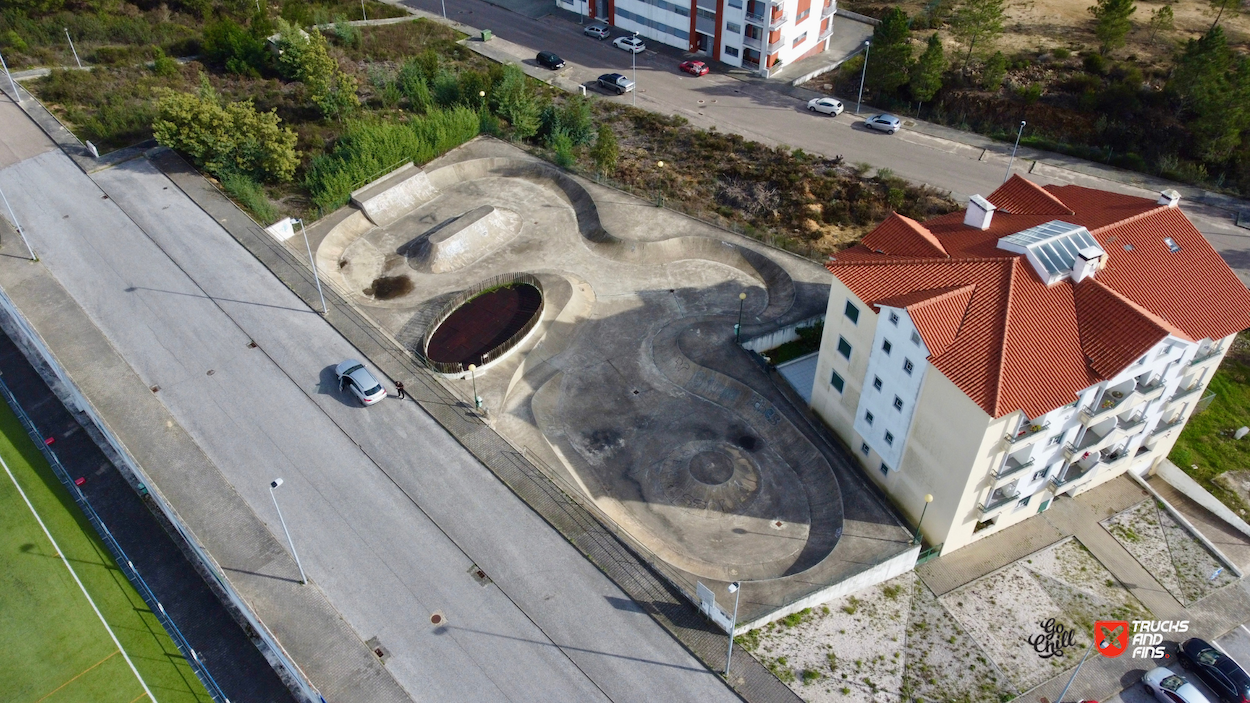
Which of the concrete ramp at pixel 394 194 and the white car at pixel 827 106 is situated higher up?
the white car at pixel 827 106

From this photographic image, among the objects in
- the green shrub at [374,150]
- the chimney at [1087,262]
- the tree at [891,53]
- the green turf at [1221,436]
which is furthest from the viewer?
the tree at [891,53]

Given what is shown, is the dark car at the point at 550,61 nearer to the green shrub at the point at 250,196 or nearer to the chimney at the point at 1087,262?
the green shrub at the point at 250,196

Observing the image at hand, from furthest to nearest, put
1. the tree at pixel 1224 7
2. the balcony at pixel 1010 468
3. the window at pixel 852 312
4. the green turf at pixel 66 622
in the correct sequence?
the tree at pixel 1224 7 → the window at pixel 852 312 → the balcony at pixel 1010 468 → the green turf at pixel 66 622

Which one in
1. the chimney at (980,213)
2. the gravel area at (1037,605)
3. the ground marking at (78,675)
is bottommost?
the ground marking at (78,675)

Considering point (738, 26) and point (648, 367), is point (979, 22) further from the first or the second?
point (648, 367)

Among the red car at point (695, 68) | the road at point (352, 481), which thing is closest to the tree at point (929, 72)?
the red car at point (695, 68)

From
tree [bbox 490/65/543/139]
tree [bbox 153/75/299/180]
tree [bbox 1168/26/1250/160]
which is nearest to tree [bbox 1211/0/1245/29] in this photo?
tree [bbox 1168/26/1250/160]
